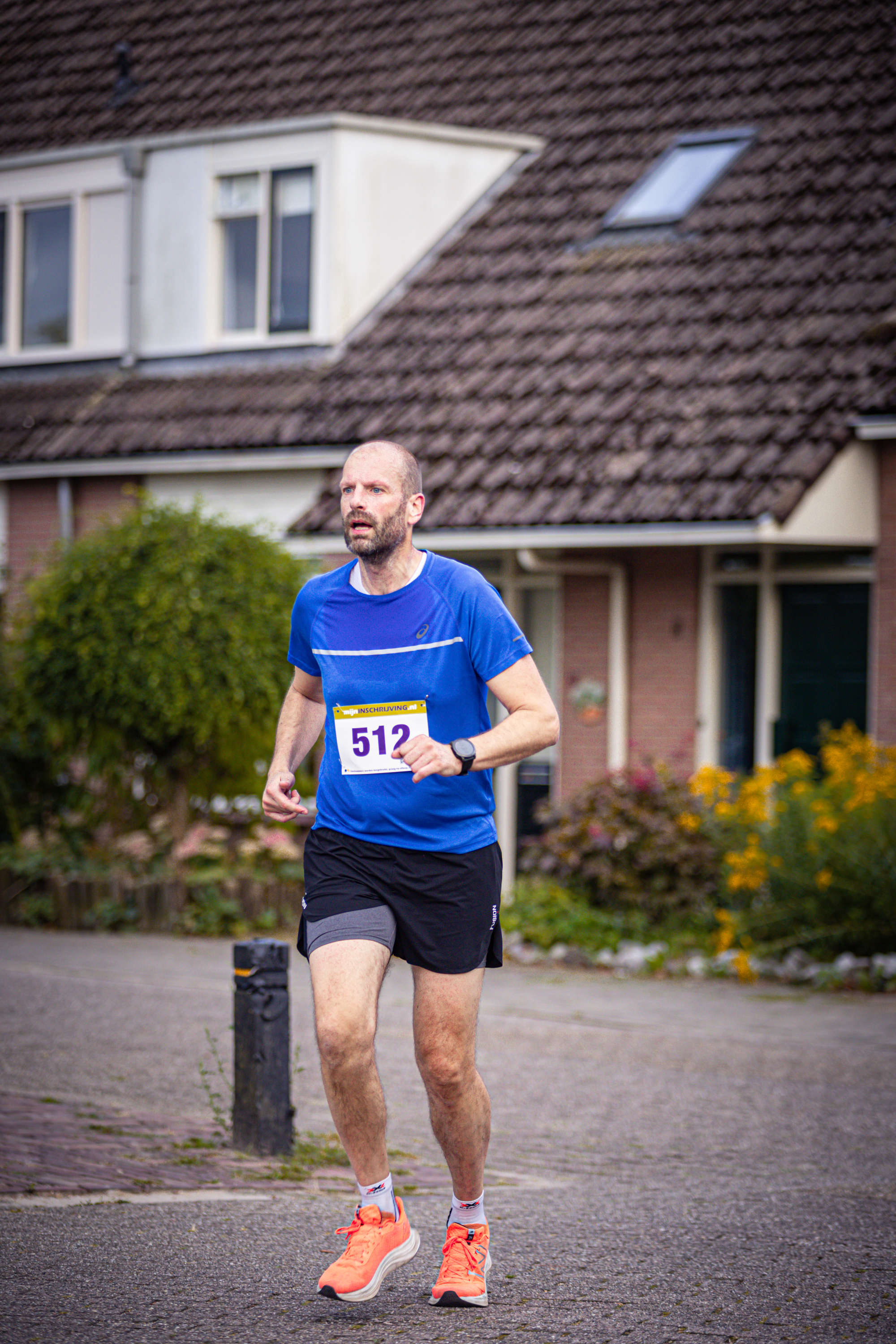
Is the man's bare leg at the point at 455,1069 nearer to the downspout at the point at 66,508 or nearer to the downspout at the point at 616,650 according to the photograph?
the downspout at the point at 616,650

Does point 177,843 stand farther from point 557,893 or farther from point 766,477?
point 766,477

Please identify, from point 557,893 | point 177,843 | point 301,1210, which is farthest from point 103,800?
point 301,1210

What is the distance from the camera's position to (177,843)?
12453mm

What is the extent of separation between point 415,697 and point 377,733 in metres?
0.13

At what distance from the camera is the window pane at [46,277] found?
57.0 feet

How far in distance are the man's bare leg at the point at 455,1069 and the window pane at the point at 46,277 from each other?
45.3ft

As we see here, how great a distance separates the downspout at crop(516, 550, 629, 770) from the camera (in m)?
13.1

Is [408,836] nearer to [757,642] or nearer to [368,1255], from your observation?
[368,1255]

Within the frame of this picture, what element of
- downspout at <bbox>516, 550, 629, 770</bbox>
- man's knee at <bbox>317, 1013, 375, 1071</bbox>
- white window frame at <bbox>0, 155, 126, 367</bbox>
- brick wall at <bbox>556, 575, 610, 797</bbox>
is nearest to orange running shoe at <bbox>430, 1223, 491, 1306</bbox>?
man's knee at <bbox>317, 1013, 375, 1071</bbox>

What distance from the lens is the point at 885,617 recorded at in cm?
1213

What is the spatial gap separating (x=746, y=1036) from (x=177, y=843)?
4907 mm

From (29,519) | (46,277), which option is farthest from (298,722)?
(46,277)

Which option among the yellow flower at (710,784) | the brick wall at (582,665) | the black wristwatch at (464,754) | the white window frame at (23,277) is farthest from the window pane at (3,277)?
the black wristwatch at (464,754)

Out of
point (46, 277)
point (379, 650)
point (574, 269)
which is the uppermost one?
point (46, 277)
